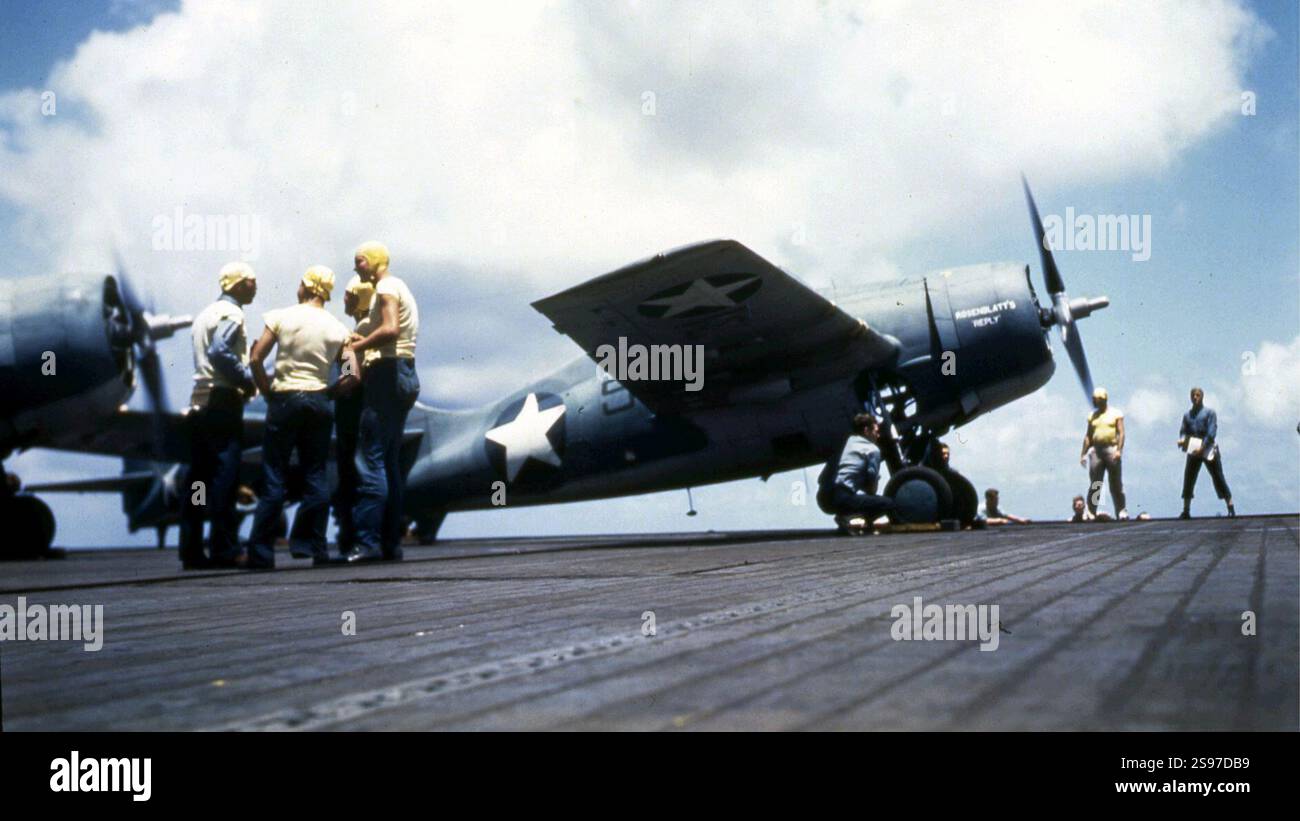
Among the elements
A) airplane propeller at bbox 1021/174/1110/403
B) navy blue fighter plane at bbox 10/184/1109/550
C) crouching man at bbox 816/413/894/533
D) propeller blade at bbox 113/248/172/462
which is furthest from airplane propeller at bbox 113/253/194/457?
airplane propeller at bbox 1021/174/1110/403

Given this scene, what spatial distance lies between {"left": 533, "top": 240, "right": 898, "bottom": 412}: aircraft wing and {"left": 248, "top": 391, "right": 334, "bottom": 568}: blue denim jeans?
370 cm

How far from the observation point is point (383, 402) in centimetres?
654

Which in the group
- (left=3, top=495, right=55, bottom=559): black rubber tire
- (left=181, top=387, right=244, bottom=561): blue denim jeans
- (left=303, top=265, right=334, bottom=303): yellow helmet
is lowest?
(left=3, top=495, right=55, bottom=559): black rubber tire

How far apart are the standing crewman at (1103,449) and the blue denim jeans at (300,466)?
9845 mm

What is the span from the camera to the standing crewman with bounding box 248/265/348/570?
6180 mm

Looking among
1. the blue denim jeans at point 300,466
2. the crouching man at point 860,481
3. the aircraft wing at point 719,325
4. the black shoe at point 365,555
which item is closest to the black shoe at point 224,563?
the blue denim jeans at point 300,466

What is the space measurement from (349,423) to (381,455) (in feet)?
1.14

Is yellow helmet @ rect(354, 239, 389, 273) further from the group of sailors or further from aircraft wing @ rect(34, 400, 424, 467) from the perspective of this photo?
aircraft wing @ rect(34, 400, 424, 467)

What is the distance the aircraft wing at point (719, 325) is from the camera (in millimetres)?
9375

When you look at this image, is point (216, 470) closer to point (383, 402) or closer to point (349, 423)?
point (349, 423)

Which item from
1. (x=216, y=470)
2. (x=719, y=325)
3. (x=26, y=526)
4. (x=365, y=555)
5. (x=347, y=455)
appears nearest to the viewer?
(x=216, y=470)

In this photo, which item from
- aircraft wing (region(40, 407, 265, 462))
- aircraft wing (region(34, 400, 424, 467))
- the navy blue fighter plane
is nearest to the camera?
the navy blue fighter plane

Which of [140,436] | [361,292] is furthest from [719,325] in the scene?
[140,436]
